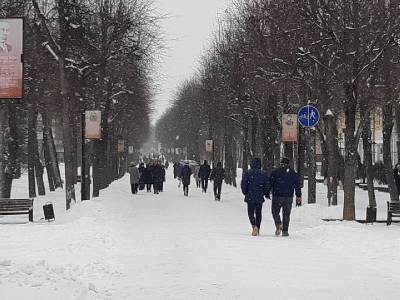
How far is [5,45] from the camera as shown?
46.9 ft

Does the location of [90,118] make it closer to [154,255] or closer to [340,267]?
[154,255]

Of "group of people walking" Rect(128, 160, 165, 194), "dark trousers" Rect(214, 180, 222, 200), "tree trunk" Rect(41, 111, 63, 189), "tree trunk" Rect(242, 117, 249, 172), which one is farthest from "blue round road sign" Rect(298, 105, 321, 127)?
"tree trunk" Rect(41, 111, 63, 189)

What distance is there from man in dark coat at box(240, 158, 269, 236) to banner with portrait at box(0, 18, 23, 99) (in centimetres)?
545

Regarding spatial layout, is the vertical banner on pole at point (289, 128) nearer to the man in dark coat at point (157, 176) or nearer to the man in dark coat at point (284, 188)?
the man in dark coat at point (284, 188)

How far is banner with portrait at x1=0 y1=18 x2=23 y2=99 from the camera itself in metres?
14.2

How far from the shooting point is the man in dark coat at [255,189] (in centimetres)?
1570

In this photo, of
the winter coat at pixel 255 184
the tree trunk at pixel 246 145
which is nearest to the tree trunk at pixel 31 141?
the tree trunk at pixel 246 145

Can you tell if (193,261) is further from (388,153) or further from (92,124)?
(388,153)

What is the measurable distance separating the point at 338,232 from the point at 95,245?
5.68 m

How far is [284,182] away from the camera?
50.9 ft

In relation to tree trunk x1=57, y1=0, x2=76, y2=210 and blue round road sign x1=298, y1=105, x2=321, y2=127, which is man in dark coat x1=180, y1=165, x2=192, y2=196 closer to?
tree trunk x1=57, y1=0, x2=76, y2=210

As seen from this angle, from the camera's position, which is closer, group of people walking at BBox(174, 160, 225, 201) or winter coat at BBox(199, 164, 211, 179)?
group of people walking at BBox(174, 160, 225, 201)

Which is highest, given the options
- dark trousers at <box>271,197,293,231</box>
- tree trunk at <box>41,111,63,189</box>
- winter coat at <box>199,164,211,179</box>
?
tree trunk at <box>41,111,63,189</box>

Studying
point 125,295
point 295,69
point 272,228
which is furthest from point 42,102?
point 125,295
